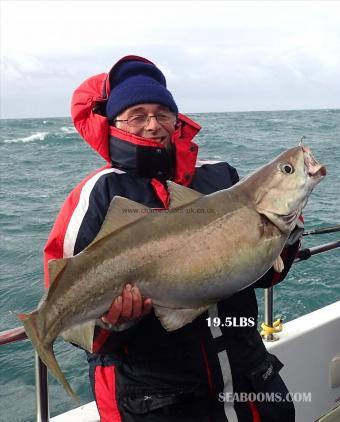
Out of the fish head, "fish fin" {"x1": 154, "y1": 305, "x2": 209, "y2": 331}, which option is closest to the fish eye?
the fish head

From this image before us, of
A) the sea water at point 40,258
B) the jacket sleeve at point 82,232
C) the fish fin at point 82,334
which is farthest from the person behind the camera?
the sea water at point 40,258

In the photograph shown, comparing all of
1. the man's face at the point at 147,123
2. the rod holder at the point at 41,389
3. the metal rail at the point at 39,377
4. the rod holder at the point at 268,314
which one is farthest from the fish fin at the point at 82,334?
the rod holder at the point at 268,314

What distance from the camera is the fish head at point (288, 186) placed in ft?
7.63

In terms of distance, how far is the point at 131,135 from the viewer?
2.82 meters

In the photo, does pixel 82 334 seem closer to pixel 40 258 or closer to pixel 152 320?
pixel 152 320

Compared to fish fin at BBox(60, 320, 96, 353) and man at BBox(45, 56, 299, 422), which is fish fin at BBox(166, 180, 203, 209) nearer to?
man at BBox(45, 56, 299, 422)

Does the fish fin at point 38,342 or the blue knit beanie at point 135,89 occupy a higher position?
the blue knit beanie at point 135,89

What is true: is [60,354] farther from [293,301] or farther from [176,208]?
[176,208]

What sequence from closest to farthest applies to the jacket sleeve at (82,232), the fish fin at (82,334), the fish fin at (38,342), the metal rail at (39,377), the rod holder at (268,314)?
the fish fin at (38,342) → the fish fin at (82,334) → the jacket sleeve at (82,232) → the metal rail at (39,377) → the rod holder at (268,314)

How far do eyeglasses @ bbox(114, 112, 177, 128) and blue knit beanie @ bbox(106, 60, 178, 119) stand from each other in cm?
6

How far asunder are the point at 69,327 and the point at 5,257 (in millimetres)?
10698

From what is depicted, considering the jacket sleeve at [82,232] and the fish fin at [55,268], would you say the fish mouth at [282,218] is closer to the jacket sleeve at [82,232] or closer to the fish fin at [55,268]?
the jacket sleeve at [82,232]

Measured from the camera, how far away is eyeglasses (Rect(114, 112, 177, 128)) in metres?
2.92

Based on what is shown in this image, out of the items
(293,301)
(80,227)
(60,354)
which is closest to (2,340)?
(80,227)
